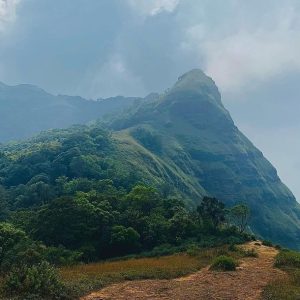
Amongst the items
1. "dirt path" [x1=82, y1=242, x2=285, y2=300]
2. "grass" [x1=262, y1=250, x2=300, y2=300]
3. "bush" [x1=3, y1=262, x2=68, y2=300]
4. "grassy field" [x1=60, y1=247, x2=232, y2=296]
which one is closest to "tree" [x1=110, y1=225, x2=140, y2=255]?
"grassy field" [x1=60, y1=247, x2=232, y2=296]

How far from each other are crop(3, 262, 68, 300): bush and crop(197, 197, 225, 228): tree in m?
44.2

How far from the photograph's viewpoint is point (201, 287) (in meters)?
27.0

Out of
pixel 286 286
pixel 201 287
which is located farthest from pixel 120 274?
pixel 286 286

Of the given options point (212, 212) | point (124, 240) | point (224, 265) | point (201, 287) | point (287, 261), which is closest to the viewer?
point (201, 287)

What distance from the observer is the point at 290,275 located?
106ft

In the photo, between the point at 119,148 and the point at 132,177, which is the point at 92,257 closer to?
the point at 132,177

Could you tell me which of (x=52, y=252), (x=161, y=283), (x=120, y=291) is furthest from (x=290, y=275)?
(x=52, y=252)

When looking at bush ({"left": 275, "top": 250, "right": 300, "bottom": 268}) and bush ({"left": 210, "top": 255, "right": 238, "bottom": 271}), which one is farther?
bush ({"left": 275, "top": 250, "right": 300, "bottom": 268})

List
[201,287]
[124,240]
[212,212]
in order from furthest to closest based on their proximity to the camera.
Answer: [212,212] → [124,240] → [201,287]

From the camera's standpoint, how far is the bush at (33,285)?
21.7 meters

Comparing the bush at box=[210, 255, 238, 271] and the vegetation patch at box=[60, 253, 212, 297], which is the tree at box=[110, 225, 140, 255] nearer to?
the vegetation patch at box=[60, 253, 212, 297]

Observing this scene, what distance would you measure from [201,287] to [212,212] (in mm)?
39632

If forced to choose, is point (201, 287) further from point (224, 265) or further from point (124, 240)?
point (124, 240)

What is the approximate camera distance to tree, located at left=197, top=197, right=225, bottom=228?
6581 centimetres
